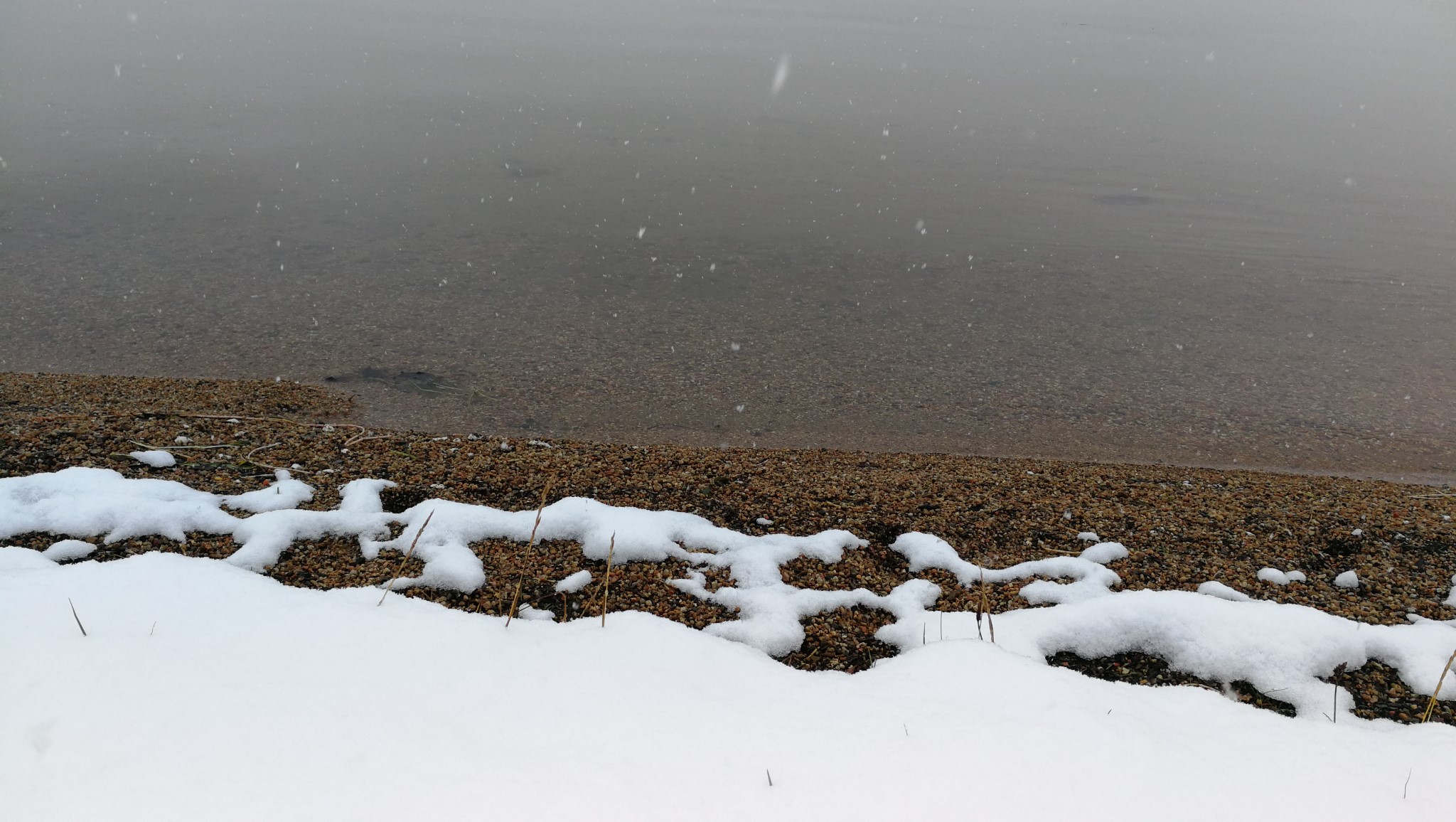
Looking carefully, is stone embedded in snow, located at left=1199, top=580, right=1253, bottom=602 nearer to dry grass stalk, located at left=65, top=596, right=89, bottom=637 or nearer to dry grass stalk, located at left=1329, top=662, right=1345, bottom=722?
dry grass stalk, located at left=1329, top=662, right=1345, bottom=722

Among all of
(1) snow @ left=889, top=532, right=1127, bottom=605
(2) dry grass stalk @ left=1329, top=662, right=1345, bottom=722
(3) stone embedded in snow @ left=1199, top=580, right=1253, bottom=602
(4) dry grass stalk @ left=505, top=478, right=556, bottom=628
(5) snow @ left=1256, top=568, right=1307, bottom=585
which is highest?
(4) dry grass stalk @ left=505, top=478, right=556, bottom=628

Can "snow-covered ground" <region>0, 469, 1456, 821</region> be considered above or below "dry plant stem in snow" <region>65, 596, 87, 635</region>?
below

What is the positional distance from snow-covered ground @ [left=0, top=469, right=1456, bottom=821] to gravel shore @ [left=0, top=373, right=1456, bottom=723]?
18 cm

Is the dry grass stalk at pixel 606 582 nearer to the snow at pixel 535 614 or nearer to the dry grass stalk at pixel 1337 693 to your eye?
the snow at pixel 535 614

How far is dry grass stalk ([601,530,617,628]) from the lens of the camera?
2840 mm

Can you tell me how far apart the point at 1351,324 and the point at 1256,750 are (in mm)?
8185

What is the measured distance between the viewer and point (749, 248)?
997 centimetres

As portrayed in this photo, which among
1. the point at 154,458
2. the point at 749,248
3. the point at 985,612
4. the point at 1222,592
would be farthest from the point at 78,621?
the point at 749,248

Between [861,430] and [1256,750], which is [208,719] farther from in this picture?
[861,430]

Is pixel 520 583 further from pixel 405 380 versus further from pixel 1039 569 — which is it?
pixel 405 380

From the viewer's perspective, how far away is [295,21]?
24.6m

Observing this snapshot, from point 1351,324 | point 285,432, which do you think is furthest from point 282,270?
point 1351,324

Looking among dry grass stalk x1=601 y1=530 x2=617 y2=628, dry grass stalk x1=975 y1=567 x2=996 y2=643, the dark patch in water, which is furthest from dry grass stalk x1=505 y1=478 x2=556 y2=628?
the dark patch in water

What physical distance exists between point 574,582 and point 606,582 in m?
0.46
